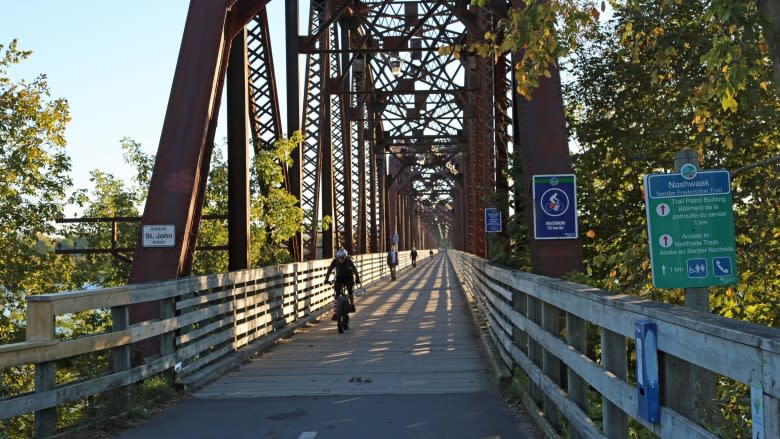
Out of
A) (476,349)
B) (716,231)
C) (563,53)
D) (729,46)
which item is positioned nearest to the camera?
(716,231)

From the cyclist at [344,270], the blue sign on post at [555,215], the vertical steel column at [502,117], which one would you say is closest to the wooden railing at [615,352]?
the blue sign on post at [555,215]

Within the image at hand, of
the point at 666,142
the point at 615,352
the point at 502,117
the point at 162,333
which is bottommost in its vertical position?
the point at 162,333

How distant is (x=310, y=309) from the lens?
18.4 meters

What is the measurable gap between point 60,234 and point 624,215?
15.1 meters

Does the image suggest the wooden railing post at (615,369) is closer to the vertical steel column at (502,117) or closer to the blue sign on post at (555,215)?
the blue sign on post at (555,215)

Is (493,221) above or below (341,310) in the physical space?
above

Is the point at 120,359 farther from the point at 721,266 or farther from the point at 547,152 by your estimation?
the point at 721,266

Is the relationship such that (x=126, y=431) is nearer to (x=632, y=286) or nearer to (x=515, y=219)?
(x=632, y=286)

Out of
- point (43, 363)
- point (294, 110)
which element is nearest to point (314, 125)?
point (294, 110)

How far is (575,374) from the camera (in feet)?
16.6

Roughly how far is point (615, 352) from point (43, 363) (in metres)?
3.98

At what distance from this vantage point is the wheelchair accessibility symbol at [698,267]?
3869 millimetres

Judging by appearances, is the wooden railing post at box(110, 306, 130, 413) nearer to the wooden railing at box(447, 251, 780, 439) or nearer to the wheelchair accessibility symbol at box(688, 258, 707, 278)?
the wooden railing at box(447, 251, 780, 439)

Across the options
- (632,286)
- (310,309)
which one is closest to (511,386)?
(632,286)
